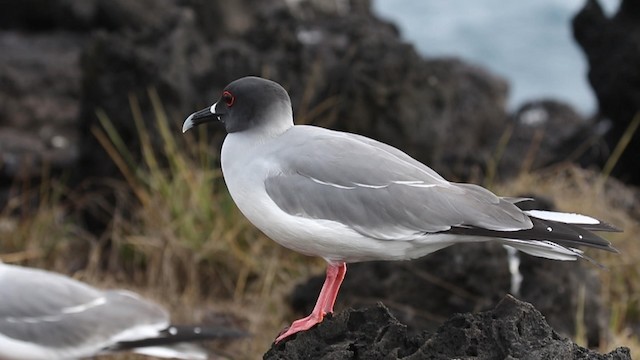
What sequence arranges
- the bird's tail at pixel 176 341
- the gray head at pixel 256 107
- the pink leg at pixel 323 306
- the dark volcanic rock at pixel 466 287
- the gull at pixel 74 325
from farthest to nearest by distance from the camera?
the dark volcanic rock at pixel 466 287 < the bird's tail at pixel 176 341 < the gull at pixel 74 325 < the gray head at pixel 256 107 < the pink leg at pixel 323 306

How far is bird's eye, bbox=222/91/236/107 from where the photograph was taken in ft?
14.0

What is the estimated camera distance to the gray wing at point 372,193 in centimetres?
393

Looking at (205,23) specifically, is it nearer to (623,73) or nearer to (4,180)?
(4,180)

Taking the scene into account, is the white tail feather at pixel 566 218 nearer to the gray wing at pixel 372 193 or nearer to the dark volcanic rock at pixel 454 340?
the gray wing at pixel 372 193

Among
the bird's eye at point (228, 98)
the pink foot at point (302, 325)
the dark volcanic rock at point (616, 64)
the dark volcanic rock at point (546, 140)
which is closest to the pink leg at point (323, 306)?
the pink foot at point (302, 325)

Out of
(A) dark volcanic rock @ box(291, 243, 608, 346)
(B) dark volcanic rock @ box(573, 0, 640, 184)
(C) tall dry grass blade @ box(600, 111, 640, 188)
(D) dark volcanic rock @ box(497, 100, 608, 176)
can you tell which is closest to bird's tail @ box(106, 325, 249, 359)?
(A) dark volcanic rock @ box(291, 243, 608, 346)

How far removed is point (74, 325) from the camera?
5930mm

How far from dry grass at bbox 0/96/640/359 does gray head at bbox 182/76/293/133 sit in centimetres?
313

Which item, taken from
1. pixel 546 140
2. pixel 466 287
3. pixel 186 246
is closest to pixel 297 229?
pixel 466 287

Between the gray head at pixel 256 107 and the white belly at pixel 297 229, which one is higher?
the gray head at pixel 256 107

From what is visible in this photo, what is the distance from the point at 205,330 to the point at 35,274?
3.01 feet

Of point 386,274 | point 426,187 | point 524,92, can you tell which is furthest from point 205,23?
point 524,92

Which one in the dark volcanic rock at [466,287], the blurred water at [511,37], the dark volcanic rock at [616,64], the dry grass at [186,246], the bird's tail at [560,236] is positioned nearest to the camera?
the bird's tail at [560,236]

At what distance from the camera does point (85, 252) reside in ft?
27.8
